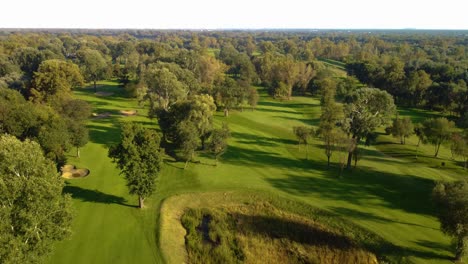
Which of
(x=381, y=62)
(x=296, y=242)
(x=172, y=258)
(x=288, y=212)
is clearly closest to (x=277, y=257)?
(x=296, y=242)

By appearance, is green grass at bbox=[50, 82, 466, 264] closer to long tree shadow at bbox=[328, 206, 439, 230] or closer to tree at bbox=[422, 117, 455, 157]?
long tree shadow at bbox=[328, 206, 439, 230]

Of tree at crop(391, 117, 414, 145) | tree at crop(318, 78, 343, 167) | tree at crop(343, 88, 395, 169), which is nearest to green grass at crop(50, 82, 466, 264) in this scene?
tree at crop(391, 117, 414, 145)

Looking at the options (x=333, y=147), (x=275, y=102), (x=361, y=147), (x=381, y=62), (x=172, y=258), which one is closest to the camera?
(x=172, y=258)

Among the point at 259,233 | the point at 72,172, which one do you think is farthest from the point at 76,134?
the point at 259,233

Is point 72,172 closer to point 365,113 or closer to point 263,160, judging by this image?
point 263,160

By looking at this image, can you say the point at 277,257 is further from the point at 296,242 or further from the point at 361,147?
the point at 361,147

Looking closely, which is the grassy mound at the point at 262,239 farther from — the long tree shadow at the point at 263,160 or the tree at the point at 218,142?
the long tree shadow at the point at 263,160
